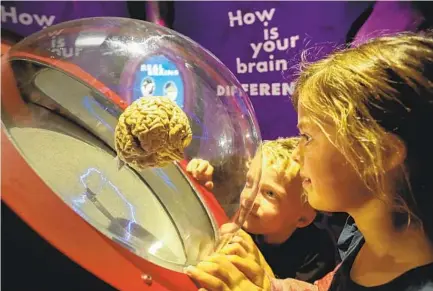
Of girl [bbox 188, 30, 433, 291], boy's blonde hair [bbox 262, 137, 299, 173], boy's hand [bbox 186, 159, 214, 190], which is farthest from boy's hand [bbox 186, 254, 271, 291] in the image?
boy's blonde hair [bbox 262, 137, 299, 173]

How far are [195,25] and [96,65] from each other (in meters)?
0.58

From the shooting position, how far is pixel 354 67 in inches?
24.5

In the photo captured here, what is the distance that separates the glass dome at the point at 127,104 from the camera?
0.74 m

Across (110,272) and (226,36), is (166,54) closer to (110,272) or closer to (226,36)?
(110,272)

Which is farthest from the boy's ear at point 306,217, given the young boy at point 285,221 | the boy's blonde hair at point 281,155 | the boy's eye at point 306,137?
the boy's eye at point 306,137

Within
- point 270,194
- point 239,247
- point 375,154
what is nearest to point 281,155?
point 270,194

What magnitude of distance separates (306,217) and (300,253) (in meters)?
0.10

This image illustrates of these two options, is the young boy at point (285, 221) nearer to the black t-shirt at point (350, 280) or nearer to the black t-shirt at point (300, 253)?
the black t-shirt at point (300, 253)

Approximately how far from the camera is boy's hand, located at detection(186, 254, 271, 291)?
67 cm

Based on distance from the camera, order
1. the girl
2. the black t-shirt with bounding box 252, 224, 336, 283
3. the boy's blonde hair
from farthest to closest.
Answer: the black t-shirt with bounding box 252, 224, 336, 283
the boy's blonde hair
the girl

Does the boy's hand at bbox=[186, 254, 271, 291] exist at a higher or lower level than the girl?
lower

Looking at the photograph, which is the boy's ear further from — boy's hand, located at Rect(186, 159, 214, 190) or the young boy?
boy's hand, located at Rect(186, 159, 214, 190)

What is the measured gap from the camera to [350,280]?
2.30 ft

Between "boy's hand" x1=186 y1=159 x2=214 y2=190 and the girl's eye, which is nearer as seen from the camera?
"boy's hand" x1=186 y1=159 x2=214 y2=190
